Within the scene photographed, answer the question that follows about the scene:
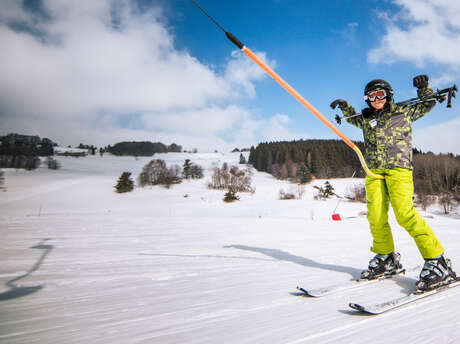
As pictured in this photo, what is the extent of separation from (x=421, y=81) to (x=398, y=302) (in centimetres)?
233

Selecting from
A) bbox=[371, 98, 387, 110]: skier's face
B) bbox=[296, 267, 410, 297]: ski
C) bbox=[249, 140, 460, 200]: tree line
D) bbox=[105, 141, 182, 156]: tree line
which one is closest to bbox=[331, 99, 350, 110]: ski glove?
bbox=[371, 98, 387, 110]: skier's face

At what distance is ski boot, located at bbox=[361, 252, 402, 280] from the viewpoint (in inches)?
97.7

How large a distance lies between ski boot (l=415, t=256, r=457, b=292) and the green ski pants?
76mm

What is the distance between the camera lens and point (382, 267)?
8.37ft

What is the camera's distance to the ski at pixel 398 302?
160 centimetres

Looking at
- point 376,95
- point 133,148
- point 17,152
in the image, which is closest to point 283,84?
point 376,95

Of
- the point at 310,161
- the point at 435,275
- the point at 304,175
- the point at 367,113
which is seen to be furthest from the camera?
the point at 310,161

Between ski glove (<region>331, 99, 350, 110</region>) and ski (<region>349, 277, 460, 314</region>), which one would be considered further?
ski glove (<region>331, 99, 350, 110</region>)

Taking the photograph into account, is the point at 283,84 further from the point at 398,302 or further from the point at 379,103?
the point at 398,302

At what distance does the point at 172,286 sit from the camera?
217 centimetres

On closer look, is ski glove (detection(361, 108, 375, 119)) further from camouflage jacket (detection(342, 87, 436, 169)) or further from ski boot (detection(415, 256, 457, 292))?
ski boot (detection(415, 256, 457, 292))

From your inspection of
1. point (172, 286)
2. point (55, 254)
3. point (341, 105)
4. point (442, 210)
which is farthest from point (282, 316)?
point (442, 210)

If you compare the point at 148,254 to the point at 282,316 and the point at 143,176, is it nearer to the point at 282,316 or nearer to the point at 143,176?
the point at 282,316

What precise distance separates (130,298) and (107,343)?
2.23 feet
